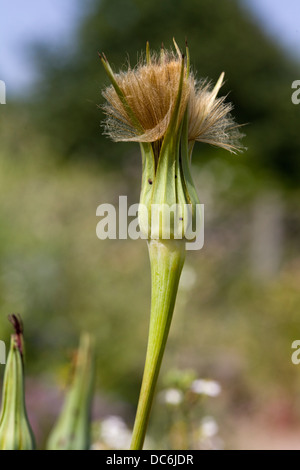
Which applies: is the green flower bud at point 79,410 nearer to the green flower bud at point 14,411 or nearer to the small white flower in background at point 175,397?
the green flower bud at point 14,411

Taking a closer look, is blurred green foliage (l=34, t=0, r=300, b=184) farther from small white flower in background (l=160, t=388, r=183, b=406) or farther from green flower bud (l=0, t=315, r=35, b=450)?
green flower bud (l=0, t=315, r=35, b=450)

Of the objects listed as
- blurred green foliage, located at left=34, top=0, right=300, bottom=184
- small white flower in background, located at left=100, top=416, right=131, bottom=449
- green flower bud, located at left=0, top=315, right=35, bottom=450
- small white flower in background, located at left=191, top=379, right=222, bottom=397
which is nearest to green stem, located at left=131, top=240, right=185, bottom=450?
green flower bud, located at left=0, top=315, right=35, bottom=450

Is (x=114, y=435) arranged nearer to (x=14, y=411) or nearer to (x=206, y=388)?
(x=206, y=388)

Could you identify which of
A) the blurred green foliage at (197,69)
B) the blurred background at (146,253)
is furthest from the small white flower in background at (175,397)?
the blurred green foliage at (197,69)

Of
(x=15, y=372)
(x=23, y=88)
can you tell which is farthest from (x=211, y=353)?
(x=23, y=88)

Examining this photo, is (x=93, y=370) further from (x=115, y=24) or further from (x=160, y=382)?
(x=115, y=24)
